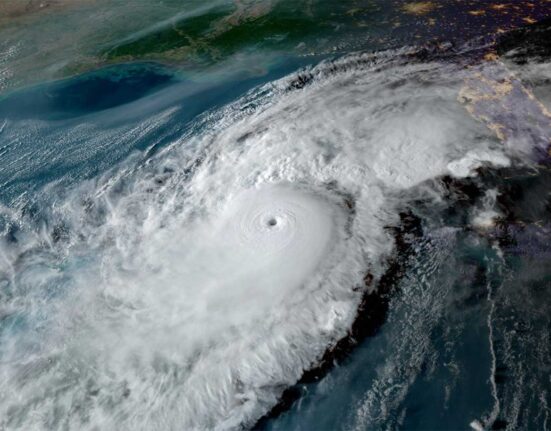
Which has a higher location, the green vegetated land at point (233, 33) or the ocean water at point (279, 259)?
the green vegetated land at point (233, 33)

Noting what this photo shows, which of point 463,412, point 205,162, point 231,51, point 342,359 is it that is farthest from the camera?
point 231,51

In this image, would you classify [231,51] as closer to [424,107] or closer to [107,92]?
[107,92]

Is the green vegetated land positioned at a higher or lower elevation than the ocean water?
higher

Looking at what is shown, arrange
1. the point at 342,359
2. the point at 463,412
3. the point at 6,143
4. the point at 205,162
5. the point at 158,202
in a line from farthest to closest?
the point at 6,143 < the point at 205,162 < the point at 158,202 < the point at 342,359 < the point at 463,412

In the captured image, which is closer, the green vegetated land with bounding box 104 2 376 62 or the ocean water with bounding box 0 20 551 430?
the ocean water with bounding box 0 20 551 430

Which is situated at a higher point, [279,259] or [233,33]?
[233,33]

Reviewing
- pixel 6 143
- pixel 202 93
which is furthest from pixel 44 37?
pixel 202 93

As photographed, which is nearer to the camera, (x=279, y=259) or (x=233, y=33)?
(x=279, y=259)

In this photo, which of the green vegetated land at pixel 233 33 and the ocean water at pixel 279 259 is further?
the green vegetated land at pixel 233 33
